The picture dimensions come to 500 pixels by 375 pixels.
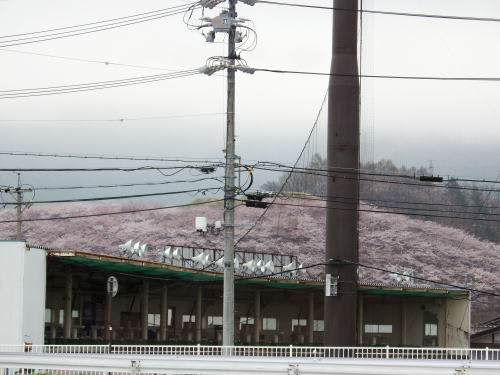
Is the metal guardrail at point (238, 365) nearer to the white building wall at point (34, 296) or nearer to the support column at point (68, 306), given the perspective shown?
the white building wall at point (34, 296)

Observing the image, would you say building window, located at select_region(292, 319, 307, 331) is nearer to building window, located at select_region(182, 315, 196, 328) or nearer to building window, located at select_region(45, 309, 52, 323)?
building window, located at select_region(182, 315, 196, 328)

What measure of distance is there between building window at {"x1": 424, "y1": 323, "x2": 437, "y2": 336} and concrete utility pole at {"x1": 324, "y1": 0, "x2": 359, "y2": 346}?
20.5m

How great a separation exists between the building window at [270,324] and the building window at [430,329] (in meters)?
10.1

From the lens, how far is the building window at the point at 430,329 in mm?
62812

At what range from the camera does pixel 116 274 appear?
156 feet

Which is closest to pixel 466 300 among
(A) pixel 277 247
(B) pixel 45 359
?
(B) pixel 45 359

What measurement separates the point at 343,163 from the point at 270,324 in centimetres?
2032

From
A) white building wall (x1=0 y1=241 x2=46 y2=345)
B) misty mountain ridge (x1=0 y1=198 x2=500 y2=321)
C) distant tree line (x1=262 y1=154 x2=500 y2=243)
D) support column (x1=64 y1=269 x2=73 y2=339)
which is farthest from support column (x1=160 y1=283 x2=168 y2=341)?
distant tree line (x1=262 y1=154 x2=500 y2=243)

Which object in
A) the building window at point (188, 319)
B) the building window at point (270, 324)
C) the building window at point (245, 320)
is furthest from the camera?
the building window at point (270, 324)

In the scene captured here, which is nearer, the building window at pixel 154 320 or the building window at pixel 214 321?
the building window at pixel 154 320

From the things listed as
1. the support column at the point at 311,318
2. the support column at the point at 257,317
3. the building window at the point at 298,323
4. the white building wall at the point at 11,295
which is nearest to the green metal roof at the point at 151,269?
the support column at the point at 257,317

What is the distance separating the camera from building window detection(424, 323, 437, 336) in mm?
62812

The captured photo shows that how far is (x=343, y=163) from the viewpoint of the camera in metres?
42.8

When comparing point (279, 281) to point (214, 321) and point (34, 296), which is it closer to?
point (214, 321)
